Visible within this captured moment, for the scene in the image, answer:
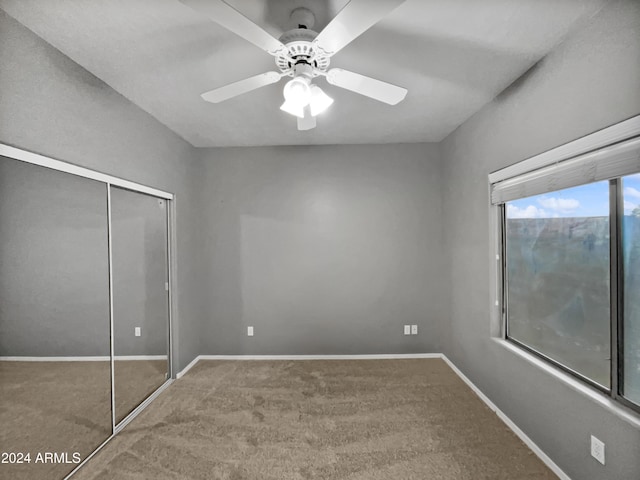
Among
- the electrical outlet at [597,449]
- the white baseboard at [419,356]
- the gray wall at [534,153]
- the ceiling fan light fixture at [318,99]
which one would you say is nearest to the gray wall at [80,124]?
the white baseboard at [419,356]

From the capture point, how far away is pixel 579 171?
1.70 metres

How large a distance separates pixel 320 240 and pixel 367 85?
229cm

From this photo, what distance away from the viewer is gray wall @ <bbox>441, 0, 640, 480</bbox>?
1478mm

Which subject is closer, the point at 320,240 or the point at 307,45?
the point at 307,45

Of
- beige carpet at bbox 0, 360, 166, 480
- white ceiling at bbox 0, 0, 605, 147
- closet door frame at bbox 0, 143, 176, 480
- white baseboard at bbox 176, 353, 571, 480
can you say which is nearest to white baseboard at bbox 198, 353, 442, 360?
white baseboard at bbox 176, 353, 571, 480

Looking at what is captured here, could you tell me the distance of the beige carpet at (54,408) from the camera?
5.21 feet

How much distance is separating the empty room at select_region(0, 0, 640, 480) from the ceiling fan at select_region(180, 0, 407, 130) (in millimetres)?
13

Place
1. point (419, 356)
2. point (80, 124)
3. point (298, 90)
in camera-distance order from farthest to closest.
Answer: point (419, 356) → point (80, 124) → point (298, 90)

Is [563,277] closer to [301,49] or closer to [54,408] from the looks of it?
[301,49]

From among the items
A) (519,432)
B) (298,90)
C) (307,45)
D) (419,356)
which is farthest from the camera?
(419,356)

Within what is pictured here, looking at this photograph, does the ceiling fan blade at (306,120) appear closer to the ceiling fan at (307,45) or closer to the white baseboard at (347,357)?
the ceiling fan at (307,45)

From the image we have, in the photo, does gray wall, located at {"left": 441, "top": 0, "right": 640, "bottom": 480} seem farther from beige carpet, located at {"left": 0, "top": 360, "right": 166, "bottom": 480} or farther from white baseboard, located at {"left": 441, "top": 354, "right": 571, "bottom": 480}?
beige carpet, located at {"left": 0, "top": 360, "right": 166, "bottom": 480}

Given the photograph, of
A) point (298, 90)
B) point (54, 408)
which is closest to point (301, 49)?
point (298, 90)

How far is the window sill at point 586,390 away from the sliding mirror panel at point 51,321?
299 cm
